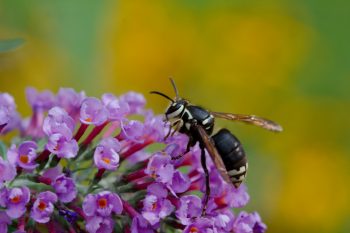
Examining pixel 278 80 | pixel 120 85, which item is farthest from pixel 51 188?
pixel 278 80

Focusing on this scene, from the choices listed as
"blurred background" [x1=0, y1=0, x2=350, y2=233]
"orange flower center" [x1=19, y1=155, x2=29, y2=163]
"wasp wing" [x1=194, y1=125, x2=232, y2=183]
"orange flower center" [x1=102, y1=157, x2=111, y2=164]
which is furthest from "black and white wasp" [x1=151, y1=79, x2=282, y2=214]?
"blurred background" [x1=0, y1=0, x2=350, y2=233]

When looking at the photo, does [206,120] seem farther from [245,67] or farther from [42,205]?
[245,67]

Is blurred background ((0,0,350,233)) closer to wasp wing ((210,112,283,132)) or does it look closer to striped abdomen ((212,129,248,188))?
wasp wing ((210,112,283,132))

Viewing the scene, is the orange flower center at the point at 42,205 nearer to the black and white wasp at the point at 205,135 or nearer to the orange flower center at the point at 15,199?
the orange flower center at the point at 15,199

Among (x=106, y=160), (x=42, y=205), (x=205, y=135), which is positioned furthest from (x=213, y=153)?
(x=42, y=205)

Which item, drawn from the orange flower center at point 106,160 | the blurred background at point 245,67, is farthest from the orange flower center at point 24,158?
the blurred background at point 245,67
